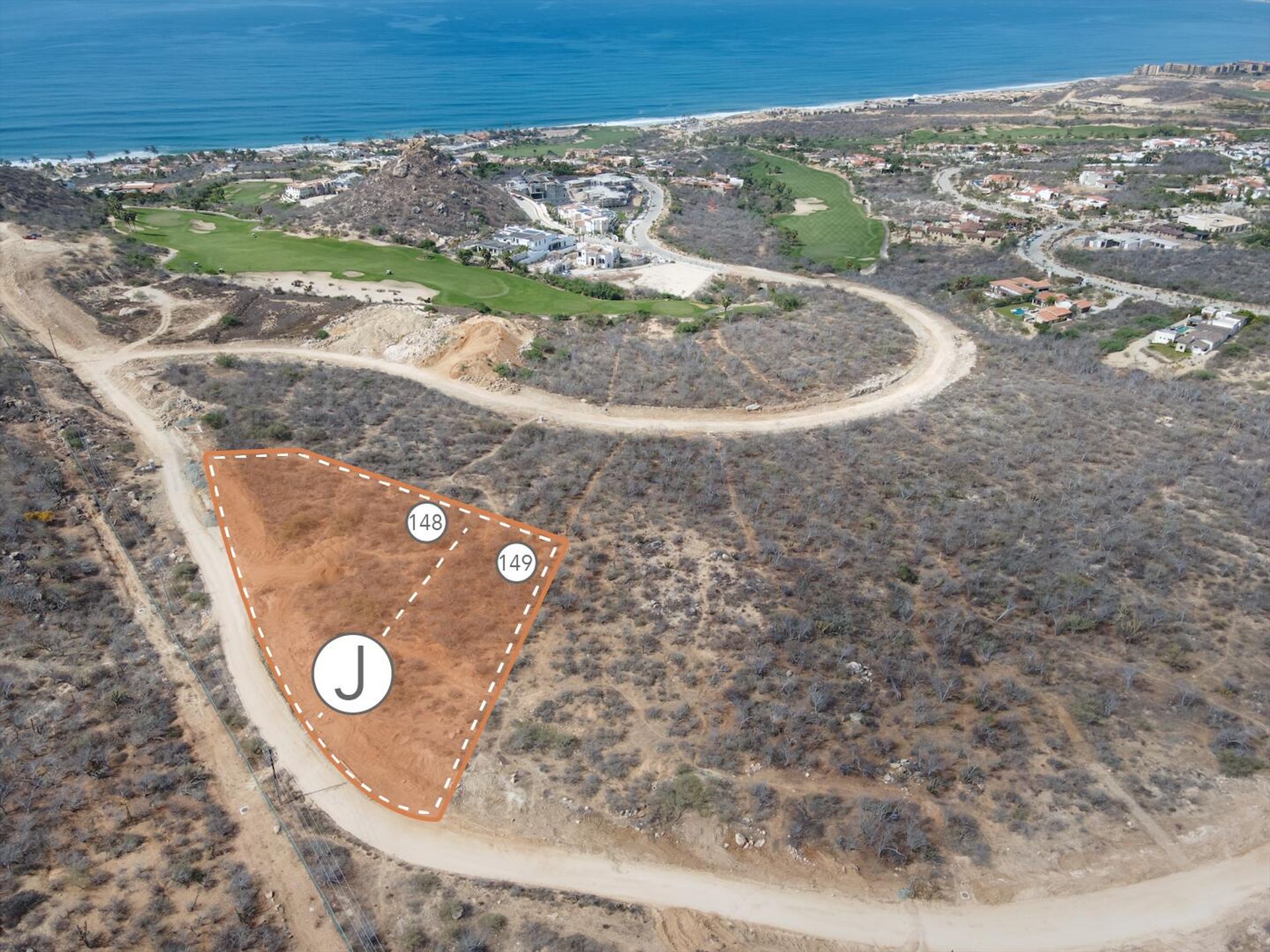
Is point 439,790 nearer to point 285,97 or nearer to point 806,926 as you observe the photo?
point 806,926

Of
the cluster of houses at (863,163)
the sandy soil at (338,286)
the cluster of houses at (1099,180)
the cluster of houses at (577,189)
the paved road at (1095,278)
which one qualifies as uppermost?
the cluster of houses at (1099,180)

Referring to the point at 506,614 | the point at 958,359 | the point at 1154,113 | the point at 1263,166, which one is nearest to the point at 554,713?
the point at 506,614

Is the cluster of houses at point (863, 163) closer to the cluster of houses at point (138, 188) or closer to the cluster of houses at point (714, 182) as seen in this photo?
the cluster of houses at point (714, 182)

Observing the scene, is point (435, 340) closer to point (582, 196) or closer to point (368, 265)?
point (368, 265)

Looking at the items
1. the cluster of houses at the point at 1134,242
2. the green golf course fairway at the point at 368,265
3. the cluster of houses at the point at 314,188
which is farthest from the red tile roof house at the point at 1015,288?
the cluster of houses at the point at 314,188

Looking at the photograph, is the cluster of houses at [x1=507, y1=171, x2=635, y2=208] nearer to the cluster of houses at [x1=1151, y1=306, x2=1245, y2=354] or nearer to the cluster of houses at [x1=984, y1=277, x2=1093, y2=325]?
the cluster of houses at [x1=984, y1=277, x2=1093, y2=325]

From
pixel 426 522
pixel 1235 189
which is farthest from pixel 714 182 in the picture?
pixel 426 522
